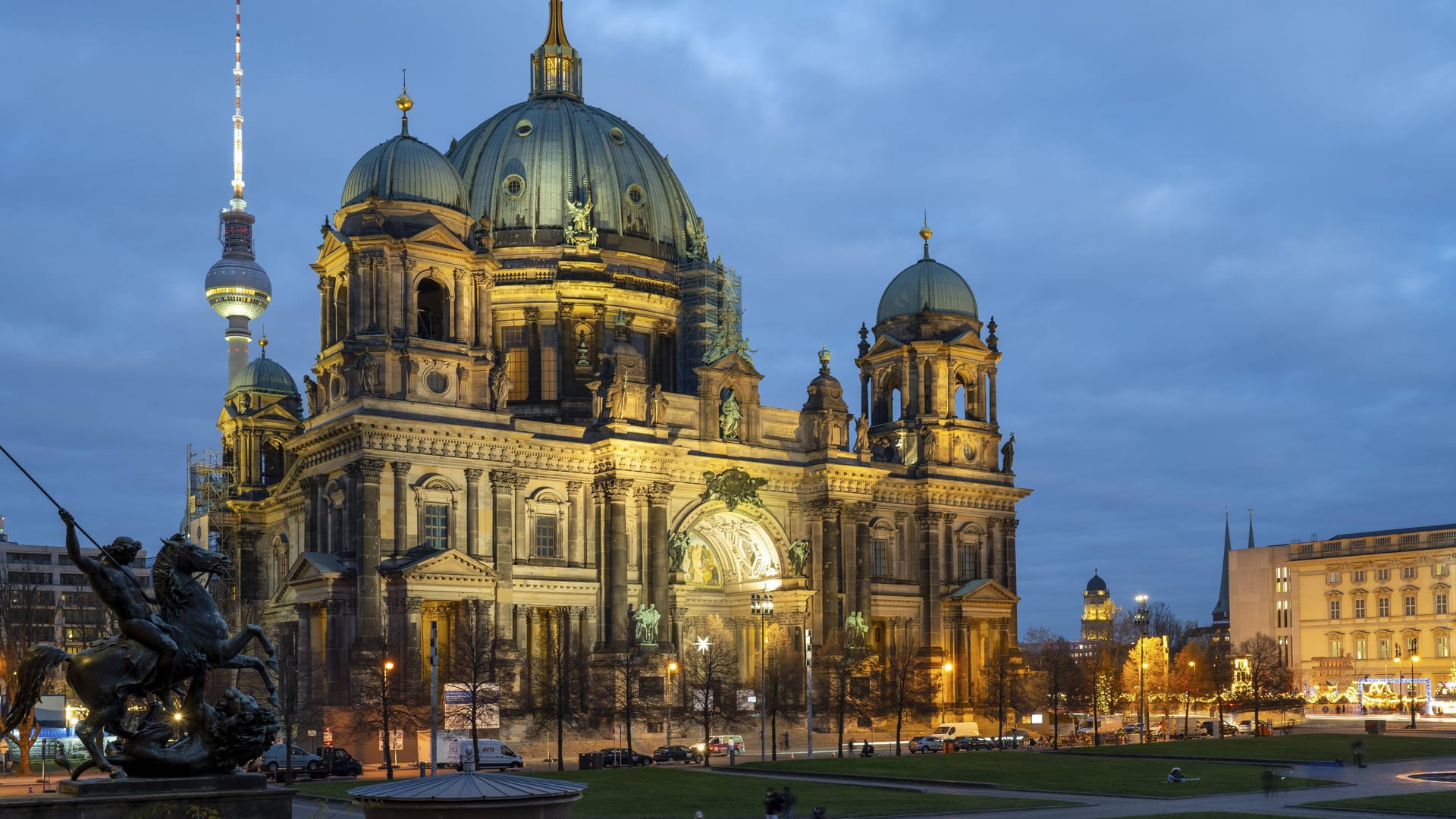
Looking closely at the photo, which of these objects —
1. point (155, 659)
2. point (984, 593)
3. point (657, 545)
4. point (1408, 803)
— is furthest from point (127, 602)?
point (984, 593)

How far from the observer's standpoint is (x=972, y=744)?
313ft

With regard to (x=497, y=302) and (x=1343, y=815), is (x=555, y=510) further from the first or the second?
(x=1343, y=815)

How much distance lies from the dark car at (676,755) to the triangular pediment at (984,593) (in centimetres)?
3454

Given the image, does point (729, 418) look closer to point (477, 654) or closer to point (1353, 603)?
point (477, 654)

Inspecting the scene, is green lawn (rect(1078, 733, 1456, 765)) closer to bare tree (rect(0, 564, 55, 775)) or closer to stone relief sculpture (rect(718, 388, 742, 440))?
stone relief sculpture (rect(718, 388, 742, 440))

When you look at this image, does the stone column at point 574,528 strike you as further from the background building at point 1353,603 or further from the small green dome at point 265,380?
the background building at point 1353,603

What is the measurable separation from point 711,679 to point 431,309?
92.1ft

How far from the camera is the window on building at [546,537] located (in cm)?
9681

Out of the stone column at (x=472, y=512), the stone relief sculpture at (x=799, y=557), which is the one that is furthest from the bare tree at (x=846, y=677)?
the stone column at (x=472, y=512)

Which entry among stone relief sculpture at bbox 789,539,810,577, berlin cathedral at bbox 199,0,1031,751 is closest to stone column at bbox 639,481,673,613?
berlin cathedral at bbox 199,0,1031,751

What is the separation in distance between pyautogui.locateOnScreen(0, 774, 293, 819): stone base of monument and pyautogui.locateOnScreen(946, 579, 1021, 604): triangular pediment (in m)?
89.4

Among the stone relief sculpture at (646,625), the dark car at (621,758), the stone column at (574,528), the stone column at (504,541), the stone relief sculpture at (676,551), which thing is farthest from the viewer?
the stone relief sculpture at (676,551)

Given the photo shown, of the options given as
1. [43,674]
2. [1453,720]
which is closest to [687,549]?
[1453,720]

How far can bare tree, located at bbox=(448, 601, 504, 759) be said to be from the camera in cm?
8238
